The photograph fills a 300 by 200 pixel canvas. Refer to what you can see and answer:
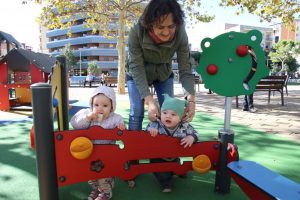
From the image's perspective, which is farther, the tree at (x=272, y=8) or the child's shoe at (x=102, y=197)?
the tree at (x=272, y=8)

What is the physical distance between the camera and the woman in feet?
6.32

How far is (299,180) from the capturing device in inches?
95.2

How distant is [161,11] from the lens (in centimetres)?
188

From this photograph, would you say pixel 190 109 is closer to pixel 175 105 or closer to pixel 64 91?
pixel 175 105

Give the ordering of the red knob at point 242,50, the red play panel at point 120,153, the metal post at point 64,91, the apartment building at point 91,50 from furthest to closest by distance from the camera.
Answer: the apartment building at point 91,50 → the metal post at point 64,91 → the red knob at point 242,50 → the red play panel at point 120,153

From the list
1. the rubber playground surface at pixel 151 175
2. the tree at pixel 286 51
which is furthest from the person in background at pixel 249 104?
the tree at pixel 286 51

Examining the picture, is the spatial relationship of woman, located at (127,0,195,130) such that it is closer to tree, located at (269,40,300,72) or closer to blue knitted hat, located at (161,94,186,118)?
blue knitted hat, located at (161,94,186,118)

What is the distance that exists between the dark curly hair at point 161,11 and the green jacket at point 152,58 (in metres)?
0.17

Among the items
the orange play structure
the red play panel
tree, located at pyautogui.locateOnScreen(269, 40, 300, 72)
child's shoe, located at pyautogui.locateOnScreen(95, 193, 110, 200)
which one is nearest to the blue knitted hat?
the red play panel

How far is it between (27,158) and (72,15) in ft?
32.3

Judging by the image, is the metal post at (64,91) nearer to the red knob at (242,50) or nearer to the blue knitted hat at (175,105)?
the blue knitted hat at (175,105)

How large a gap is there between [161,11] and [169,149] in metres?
0.95

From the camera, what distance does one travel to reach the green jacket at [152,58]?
2.15 metres

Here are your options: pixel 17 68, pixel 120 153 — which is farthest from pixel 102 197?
pixel 17 68
